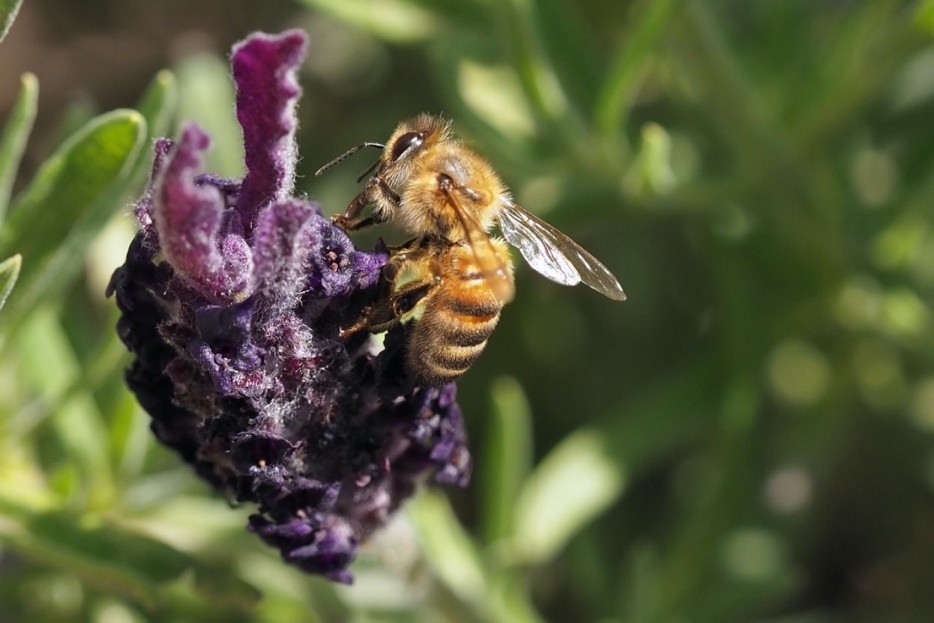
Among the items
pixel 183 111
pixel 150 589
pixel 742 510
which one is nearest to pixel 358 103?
pixel 183 111

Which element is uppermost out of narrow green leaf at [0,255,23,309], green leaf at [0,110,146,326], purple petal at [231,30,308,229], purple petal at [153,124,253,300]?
green leaf at [0,110,146,326]

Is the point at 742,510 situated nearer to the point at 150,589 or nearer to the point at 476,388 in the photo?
the point at 476,388

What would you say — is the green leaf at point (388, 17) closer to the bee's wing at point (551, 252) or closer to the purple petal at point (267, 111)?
the bee's wing at point (551, 252)

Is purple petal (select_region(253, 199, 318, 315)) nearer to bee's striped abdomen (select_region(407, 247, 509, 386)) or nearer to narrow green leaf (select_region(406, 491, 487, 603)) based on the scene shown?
bee's striped abdomen (select_region(407, 247, 509, 386))

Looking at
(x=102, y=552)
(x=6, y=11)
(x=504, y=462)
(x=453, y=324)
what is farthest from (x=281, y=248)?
(x=504, y=462)

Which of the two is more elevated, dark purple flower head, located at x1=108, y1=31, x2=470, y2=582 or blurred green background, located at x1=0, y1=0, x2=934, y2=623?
blurred green background, located at x1=0, y1=0, x2=934, y2=623

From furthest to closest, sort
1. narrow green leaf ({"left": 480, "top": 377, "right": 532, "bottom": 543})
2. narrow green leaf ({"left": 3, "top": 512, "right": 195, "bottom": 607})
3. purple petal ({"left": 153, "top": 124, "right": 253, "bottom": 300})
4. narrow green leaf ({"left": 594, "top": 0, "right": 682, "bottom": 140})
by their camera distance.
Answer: narrow green leaf ({"left": 480, "top": 377, "right": 532, "bottom": 543})
narrow green leaf ({"left": 594, "top": 0, "right": 682, "bottom": 140})
narrow green leaf ({"left": 3, "top": 512, "right": 195, "bottom": 607})
purple petal ({"left": 153, "top": 124, "right": 253, "bottom": 300})

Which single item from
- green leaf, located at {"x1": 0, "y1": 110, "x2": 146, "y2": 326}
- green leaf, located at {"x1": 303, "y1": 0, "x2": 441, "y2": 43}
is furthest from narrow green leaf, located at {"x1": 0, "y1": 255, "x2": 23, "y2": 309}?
green leaf, located at {"x1": 303, "y1": 0, "x2": 441, "y2": 43}

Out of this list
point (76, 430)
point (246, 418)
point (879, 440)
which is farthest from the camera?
point (879, 440)
